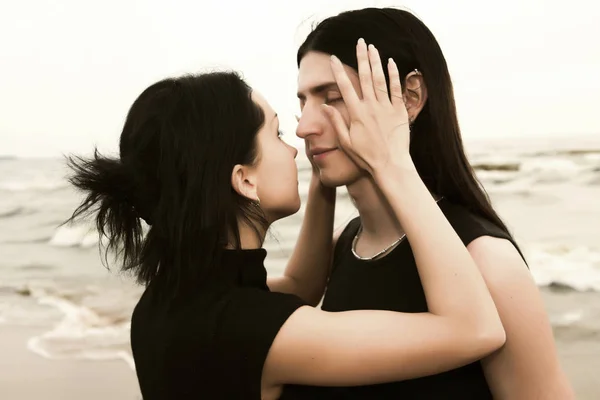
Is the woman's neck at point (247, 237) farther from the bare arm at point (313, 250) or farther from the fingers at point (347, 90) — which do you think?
the bare arm at point (313, 250)

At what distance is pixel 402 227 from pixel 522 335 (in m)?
0.22

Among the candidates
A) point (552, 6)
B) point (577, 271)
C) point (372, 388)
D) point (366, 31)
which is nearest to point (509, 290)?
point (372, 388)

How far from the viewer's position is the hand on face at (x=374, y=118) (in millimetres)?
863

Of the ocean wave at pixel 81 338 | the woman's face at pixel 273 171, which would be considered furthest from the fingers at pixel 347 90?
the ocean wave at pixel 81 338

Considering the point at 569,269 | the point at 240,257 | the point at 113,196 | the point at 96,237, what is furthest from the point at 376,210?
the point at 96,237

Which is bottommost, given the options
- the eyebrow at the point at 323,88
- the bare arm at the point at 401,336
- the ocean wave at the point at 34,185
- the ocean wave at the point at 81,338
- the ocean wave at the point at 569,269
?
the ocean wave at the point at 81,338

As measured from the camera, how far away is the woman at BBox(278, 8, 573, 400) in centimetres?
84

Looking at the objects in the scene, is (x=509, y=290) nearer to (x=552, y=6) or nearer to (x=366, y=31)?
(x=366, y=31)

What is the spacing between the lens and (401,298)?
0.92 meters

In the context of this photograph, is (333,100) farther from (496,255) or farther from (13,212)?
(13,212)

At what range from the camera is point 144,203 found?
871mm

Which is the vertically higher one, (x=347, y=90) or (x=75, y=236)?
(x=347, y=90)

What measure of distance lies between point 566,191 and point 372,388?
31.9 inches

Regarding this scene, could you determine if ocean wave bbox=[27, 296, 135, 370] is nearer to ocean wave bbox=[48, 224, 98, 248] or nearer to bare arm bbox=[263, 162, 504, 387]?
ocean wave bbox=[48, 224, 98, 248]
